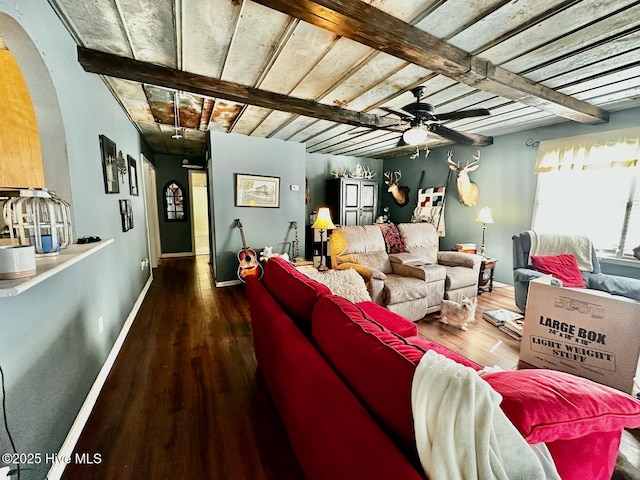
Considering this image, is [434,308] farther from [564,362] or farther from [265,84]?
[265,84]

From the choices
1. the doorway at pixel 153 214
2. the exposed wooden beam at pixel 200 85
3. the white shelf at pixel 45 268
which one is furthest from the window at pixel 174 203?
the white shelf at pixel 45 268

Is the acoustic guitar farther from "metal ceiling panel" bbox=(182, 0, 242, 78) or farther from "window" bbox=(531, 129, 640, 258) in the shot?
"window" bbox=(531, 129, 640, 258)

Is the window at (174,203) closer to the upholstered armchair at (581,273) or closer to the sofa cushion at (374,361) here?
the sofa cushion at (374,361)

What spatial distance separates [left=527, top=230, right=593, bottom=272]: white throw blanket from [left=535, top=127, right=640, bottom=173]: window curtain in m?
0.96

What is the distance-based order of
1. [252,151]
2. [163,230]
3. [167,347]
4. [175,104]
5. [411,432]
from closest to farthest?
[411,432] → [167,347] → [175,104] → [252,151] → [163,230]

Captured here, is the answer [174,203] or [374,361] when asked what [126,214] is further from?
[174,203]

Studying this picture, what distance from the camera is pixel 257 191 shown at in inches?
166

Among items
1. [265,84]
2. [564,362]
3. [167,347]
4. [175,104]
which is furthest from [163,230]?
[564,362]

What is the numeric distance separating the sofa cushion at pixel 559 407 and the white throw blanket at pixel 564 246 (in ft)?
10.0

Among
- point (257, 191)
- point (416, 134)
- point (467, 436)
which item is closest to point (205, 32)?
point (416, 134)

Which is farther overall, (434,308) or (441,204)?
(441,204)

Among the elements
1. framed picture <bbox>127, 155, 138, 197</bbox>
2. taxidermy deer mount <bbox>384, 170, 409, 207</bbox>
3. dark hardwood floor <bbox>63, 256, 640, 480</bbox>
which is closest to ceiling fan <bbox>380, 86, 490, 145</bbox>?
dark hardwood floor <bbox>63, 256, 640, 480</bbox>

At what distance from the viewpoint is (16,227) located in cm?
97

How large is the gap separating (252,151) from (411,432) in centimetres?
420
